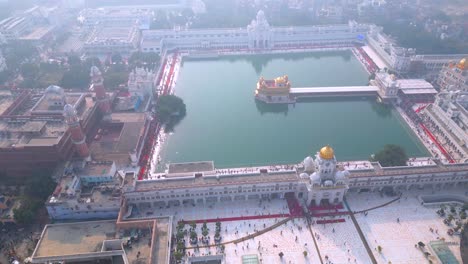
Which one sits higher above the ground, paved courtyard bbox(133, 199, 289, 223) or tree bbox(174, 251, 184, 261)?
paved courtyard bbox(133, 199, 289, 223)

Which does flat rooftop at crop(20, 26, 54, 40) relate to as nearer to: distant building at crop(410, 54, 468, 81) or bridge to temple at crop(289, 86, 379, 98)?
bridge to temple at crop(289, 86, 379, 98)

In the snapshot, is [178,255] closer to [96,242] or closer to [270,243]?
[96,242]

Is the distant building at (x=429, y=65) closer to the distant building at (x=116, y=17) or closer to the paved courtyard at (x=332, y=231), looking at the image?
the paved courtyard at (x=332, y=231)

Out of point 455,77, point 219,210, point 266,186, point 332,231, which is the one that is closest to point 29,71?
point 219,210

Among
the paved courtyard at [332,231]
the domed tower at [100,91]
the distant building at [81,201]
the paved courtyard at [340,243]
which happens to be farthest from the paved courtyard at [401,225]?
the domed tower at [100,91]

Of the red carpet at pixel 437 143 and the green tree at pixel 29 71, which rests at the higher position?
the green tree at pixel 29 71

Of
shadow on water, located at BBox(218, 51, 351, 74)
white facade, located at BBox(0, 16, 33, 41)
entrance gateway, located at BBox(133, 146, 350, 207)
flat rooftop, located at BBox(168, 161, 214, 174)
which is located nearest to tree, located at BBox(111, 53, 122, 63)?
shadow on water, located at BBox(218, 51, 351, 74)

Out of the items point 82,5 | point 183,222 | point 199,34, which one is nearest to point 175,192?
point 183,222
